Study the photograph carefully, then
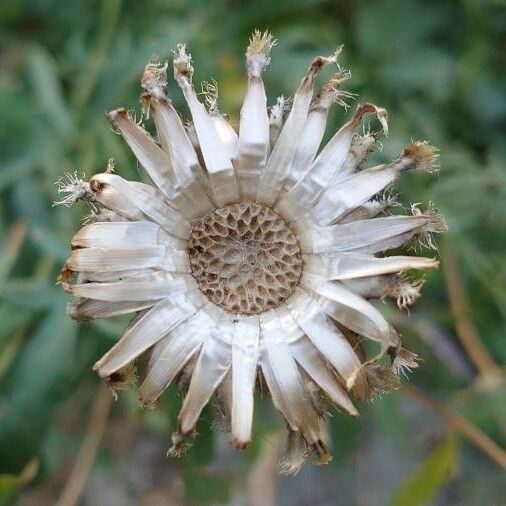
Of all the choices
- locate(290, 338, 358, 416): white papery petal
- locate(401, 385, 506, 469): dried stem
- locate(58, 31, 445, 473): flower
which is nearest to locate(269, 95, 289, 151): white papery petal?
locate(58, 31, 445, 473): flower

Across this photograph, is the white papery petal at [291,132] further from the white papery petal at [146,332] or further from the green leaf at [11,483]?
the green leaf at [11,483]

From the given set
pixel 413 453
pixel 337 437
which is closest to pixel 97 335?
pixel 337 437

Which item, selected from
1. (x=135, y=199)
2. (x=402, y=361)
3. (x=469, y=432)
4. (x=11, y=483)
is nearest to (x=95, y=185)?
(x=135, y=199)

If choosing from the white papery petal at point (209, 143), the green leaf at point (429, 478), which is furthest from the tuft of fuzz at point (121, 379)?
the green leaf at point (429, 478)

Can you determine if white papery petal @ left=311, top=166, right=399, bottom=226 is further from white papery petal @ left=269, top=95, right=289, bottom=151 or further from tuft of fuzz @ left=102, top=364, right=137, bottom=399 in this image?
tuft of fuzz @ left=102, top=364, right=137, bottom=399

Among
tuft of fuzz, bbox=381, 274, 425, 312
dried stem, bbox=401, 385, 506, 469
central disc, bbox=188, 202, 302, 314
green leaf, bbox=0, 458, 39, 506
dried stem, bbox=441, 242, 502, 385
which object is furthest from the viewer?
dried stem, bbox=441, 242, 502, 385

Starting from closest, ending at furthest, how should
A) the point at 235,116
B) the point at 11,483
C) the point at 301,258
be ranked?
the point at 301,258, the point at 11,483, the point at 235,116

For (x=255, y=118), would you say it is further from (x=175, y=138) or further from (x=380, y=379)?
(x=380, y=379)
